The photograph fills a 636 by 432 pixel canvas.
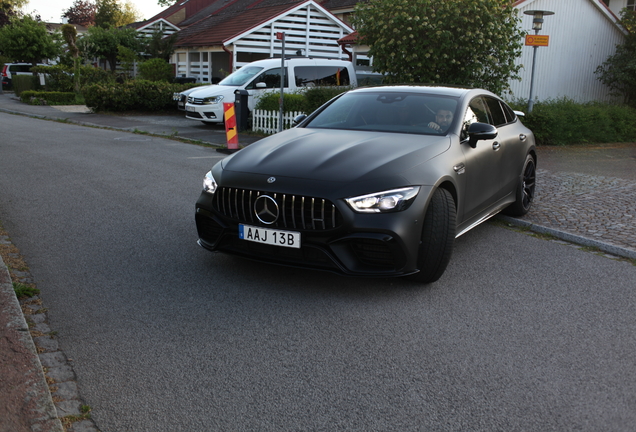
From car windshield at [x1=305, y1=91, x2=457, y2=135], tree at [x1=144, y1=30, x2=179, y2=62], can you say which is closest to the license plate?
car windshield at [x1=305, y1=91, x2=457, y2=135]

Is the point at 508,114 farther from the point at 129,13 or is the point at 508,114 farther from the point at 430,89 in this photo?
the point at 129,13

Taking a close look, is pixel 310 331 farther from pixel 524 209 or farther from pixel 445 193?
pixel 524 209

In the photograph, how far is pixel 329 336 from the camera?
409 cm

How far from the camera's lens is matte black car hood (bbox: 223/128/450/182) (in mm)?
4809

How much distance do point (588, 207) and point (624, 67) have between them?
51.5ft

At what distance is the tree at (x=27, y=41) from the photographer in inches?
1730

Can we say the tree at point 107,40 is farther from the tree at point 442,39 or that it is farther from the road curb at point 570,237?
the road curb at point 570,237

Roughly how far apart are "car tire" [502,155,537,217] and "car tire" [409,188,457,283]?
8.74 ft

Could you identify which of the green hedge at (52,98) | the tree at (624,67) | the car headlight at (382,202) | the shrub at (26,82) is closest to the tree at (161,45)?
the shrub at (26,82)

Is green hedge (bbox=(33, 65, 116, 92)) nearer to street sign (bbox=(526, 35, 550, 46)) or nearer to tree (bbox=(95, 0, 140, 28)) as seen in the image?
street sign (bbox=(526, 35, 550, 46))

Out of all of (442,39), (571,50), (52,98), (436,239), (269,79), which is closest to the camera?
(436,239)

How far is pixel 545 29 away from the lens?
20.8m

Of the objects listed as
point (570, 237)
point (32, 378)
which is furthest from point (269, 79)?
point (32, 378)

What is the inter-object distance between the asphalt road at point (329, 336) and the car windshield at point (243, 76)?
39.3 feet
